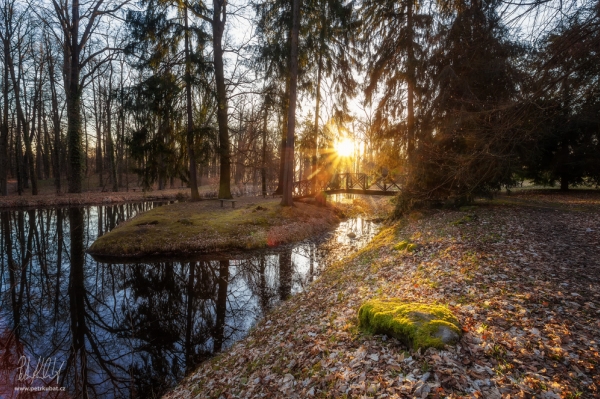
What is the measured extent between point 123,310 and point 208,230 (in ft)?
16.7

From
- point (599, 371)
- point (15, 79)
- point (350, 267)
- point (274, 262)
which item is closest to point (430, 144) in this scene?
point (350, 267)

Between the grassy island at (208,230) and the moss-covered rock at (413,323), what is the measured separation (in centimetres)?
773

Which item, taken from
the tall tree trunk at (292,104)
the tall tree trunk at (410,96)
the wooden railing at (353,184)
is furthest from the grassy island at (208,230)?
the wooden railing at (353,184)

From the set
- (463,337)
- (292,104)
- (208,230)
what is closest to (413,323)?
(463,337)

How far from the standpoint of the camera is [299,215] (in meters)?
14.7

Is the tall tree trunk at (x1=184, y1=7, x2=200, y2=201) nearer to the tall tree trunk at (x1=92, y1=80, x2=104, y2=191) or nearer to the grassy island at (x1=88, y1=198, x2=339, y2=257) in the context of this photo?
the grassy island at (x1=88, y1=198, x2=339, y2=257)

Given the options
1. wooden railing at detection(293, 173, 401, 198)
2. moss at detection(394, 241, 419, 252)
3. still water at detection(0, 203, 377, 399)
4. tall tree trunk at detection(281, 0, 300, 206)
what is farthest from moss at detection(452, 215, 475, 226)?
wooden railing at detection(293, 173, 401, 198)

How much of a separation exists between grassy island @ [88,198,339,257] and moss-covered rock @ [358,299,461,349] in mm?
7731

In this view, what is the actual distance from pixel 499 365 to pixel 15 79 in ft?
99.3

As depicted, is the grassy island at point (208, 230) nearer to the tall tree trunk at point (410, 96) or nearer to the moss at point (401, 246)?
the moss at point (401, 246)

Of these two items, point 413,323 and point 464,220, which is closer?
point 413,323

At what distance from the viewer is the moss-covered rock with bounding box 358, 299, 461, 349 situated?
10.8ft
